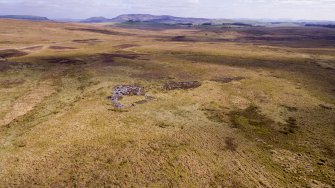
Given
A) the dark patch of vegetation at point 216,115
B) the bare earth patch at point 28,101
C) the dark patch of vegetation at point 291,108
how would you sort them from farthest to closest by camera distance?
the dark patch of vegetation at point 291,108
the dark patch of vegetation at point 216,115
the bare earth patch at point 28,101

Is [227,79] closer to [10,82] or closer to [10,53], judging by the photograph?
[10,82]

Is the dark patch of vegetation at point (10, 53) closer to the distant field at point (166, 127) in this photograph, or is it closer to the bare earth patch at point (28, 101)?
the distant field at point (166, 127)

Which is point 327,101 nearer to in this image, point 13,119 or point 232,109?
point 232,109

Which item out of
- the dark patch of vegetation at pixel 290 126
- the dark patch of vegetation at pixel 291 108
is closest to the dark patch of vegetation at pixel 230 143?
the dark patch of vegetation at pixel 290 126

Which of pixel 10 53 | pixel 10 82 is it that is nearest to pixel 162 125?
pixel 10 82

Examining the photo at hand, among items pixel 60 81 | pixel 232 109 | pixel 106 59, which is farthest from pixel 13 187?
pixel 106 59

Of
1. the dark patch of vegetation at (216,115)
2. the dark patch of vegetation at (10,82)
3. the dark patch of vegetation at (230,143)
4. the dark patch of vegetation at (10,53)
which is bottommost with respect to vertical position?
the dark patch of vegetation at (230,143)

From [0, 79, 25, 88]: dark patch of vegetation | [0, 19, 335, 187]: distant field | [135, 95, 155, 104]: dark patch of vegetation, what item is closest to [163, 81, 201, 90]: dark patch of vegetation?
[0, 19, 335, 187]: distant field
